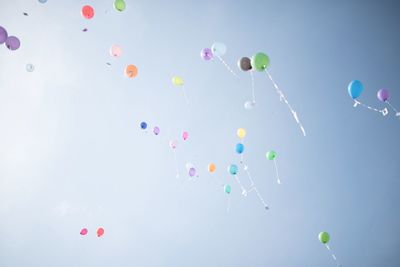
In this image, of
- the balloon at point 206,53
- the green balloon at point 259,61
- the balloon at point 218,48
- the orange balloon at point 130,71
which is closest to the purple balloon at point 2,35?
the orange balloon at point 130,71

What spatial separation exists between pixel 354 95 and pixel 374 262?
13.7 meters

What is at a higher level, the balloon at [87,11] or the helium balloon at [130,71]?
the balloon at [87,11]

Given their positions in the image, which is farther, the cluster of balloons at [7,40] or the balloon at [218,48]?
the balloon at [218,48]

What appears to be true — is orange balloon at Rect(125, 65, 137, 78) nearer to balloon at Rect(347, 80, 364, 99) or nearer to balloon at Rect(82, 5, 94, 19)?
balloon at Rect(82, 5, 94, 19)

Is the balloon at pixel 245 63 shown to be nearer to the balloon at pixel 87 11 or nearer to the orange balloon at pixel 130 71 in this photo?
the orange balloon at pixel 130 71

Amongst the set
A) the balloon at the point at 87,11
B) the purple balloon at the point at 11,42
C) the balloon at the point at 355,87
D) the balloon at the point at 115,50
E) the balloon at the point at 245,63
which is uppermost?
the balloon at the point at 87,11

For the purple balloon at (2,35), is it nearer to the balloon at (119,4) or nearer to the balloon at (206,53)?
the balloon at (119,4)

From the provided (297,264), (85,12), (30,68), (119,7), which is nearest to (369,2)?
(119,7)

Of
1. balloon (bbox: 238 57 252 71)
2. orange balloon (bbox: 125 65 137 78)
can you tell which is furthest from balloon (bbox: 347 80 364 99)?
orange balloon (bbox: 125 65 137 78)

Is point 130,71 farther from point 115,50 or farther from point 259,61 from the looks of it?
point 259,61

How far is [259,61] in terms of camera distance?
500 cm

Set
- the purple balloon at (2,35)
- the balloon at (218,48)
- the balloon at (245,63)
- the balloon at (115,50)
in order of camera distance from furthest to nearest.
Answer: the balloon at (115,50) < the balloon at (218,48) < the balloon at (245,63) < the purple balloon at (2,35)

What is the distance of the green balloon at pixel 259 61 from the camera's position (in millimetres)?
4992

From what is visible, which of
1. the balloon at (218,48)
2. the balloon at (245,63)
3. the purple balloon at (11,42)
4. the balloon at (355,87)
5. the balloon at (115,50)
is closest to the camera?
the purple balloon at (11,42)
